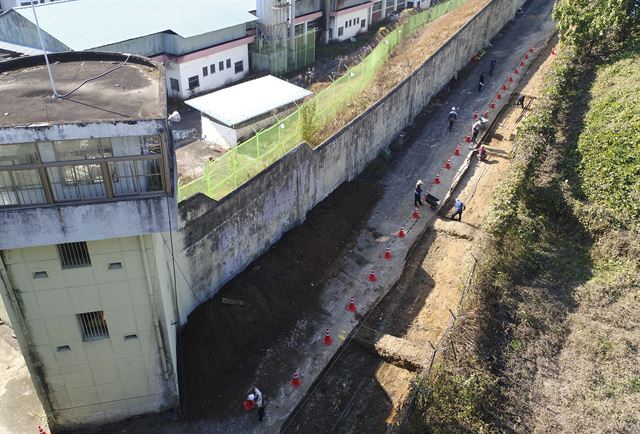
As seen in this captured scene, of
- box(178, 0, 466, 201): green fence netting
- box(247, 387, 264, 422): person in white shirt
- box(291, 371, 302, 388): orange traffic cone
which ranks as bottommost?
box(291, 371, 302, 388): orange traffic cone

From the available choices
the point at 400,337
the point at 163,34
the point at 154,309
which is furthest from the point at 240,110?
the point at 154,309

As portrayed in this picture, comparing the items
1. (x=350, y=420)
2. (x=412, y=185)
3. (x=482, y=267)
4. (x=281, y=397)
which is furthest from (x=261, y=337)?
(x=412, y=185)

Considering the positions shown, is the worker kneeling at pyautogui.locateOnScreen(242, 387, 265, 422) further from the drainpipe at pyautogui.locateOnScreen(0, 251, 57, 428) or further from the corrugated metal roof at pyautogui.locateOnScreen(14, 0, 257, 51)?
the corrugated metal roof at pyautogui.locateOnScreen(14, 0, 257, 51)

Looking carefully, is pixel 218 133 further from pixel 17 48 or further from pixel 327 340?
pixel 17 48

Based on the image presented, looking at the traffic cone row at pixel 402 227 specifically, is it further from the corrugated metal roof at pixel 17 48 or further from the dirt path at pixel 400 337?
→ the corrugated metal roof at pixel 17 48

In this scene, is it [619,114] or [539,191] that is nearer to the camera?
[539,191]

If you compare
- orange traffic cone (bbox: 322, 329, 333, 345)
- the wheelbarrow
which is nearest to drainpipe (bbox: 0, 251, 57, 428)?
orange traffic cone (bbox: 322, 329, 333, 345)

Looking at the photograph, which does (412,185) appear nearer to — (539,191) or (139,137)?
(539,191)
